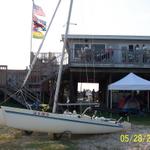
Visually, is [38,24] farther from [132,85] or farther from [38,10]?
[132,85]

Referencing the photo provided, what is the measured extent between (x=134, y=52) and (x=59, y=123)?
1278 centimetres

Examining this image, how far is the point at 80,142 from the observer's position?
537 inches

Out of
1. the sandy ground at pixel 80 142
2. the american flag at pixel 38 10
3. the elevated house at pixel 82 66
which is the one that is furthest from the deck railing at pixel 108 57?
the sandy ground at pixel 80 142

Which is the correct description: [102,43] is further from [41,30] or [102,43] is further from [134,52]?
[41,30]

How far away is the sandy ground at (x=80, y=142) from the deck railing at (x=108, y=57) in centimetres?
982

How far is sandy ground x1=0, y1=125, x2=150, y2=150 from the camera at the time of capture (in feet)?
41.5

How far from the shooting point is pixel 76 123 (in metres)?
13.9

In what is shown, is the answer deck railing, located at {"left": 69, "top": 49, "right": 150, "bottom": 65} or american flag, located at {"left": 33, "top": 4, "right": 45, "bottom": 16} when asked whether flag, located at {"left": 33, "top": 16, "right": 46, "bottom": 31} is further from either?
deck railing, located at {"left": 69, "top": 49, "right": 150, "bottom": 65}

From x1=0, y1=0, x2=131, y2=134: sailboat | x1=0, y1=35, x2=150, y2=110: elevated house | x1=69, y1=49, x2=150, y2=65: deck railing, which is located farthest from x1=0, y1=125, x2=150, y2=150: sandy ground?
x1=69, y1=49, x2=150, y2=65: deck railing
